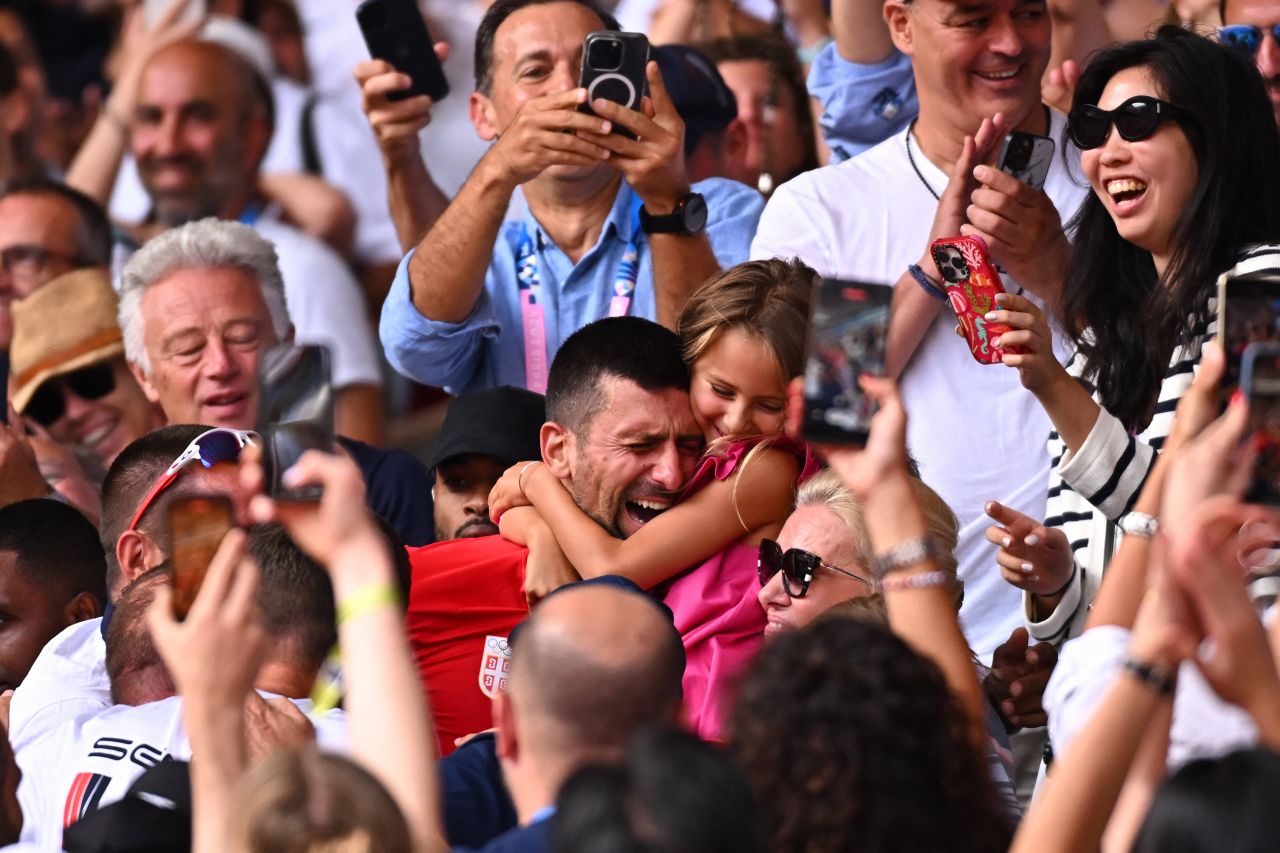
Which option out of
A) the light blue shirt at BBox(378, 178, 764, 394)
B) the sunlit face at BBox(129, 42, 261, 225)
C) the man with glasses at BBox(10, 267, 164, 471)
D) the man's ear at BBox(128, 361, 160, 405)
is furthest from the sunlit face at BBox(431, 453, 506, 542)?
the sunlit face at BBox(129, 42, 261, 225)

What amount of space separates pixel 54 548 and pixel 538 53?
5.51ft

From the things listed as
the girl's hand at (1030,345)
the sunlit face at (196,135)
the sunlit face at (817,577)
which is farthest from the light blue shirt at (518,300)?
the sunlit face at (196,135)

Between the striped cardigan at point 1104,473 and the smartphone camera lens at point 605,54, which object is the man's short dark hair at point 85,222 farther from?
the striped cardigan at point 1104,473

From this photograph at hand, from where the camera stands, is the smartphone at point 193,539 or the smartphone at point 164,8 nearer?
the smartphone at point 193,539

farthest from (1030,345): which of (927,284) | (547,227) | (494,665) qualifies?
(547,227)

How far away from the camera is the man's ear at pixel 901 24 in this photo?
4.92 m

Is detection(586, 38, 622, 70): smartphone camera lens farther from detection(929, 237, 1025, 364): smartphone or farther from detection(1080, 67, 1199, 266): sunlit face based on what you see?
detection(1080, 67, 1199, 266): sunlit face

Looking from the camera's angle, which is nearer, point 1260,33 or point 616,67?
point 616,67

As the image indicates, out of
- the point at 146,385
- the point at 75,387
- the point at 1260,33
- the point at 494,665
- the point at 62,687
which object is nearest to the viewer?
the point at 62,687

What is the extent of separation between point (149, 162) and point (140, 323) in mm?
1633

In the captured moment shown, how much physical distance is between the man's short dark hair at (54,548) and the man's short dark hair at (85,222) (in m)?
1.74

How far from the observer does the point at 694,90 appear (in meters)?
5.84

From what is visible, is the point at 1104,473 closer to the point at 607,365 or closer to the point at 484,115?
the point at 607,365

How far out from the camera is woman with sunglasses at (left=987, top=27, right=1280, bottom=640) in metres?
3.89
